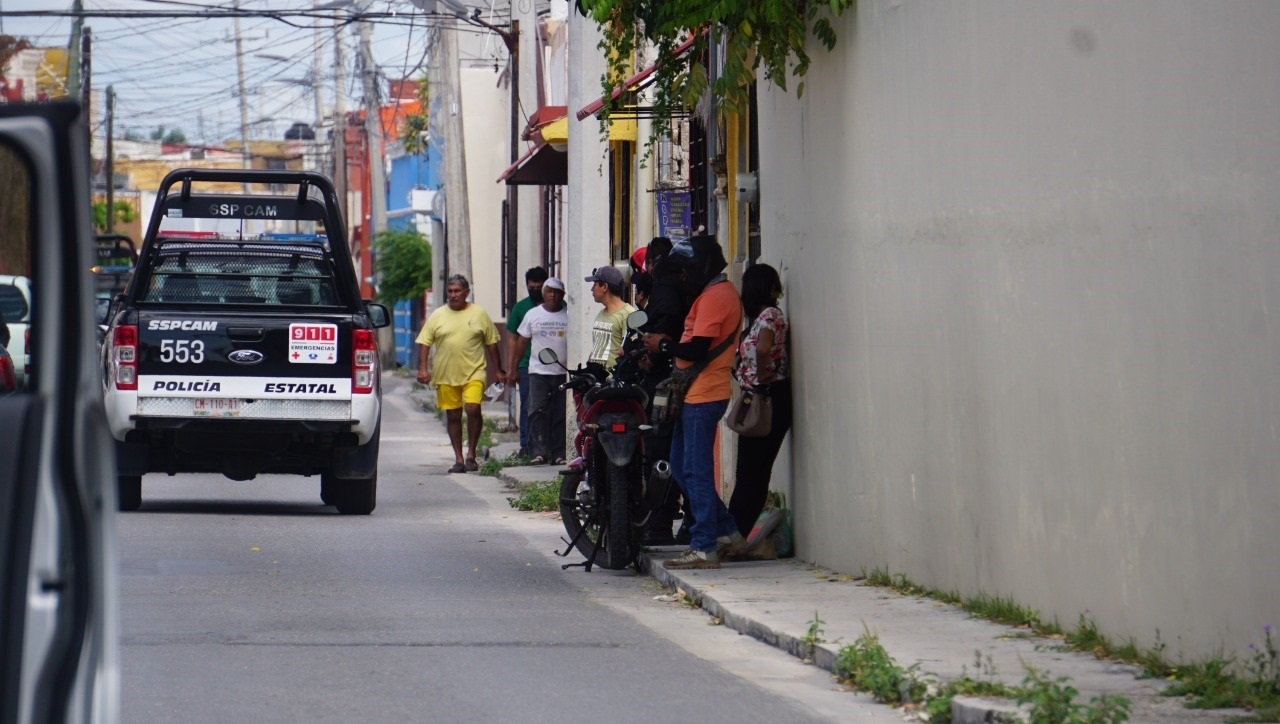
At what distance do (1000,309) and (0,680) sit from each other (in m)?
5.54

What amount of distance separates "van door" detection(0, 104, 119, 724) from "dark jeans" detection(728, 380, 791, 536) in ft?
24.3

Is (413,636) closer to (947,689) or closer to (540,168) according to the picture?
(947,689)

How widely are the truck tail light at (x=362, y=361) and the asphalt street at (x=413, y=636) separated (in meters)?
1.05

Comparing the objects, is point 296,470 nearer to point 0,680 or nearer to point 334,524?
point 334,524

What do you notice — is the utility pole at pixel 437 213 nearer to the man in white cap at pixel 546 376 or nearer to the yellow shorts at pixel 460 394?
the man in white cap at pixel 546 376

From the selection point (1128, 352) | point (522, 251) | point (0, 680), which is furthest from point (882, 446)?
point (522, 251)

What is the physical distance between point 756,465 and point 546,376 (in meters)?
8.32

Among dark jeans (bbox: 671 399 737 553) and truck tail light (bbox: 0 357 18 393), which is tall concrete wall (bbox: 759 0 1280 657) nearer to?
dark jeans (bbox: 671 399 737 553)

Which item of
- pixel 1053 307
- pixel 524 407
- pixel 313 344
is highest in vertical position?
pixel 1053 307

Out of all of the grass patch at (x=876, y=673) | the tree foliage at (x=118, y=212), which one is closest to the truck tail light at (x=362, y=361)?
the grass patch at (x=876, y=673)

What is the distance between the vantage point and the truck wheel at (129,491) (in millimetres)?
14602

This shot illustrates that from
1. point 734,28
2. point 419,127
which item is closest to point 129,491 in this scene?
point 734,28

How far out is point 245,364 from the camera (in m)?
14.2

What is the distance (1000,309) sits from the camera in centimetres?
855
